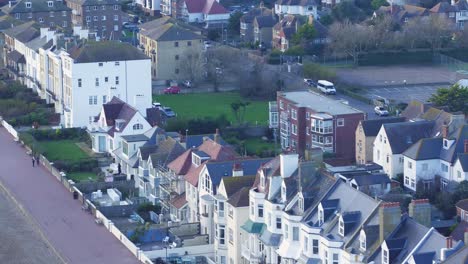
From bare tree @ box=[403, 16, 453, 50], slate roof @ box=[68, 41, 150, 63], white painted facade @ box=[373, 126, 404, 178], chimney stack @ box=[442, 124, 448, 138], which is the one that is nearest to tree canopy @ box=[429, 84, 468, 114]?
white painted facade @ box=[373, 126, 404, 178]

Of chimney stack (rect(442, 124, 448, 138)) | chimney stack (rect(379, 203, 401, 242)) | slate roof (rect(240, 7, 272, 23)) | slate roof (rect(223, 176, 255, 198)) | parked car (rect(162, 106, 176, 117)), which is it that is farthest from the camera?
slate roof (rect(240, 7, 272, 23))

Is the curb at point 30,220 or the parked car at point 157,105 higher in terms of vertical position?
the parked car at point 157,105

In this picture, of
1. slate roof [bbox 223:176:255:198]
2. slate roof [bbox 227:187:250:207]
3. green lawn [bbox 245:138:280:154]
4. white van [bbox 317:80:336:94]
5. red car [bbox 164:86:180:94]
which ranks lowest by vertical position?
green lawn [bbox 245:138:280:154]

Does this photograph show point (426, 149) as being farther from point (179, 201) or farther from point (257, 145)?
point (257, 145)

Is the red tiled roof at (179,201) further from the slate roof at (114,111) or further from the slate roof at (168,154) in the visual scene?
the slate roof at (114,111)

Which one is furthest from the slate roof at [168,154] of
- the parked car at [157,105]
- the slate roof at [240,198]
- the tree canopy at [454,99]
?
the tree canopy at [454,99]

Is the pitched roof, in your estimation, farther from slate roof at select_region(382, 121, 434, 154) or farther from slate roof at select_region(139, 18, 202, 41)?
slate roof at select_region(139, 18, 202, 41)

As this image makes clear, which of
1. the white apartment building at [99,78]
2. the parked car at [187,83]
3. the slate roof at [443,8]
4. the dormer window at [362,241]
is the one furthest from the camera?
the slate roof at [443,8]

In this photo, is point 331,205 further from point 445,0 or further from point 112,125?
point 445,0
